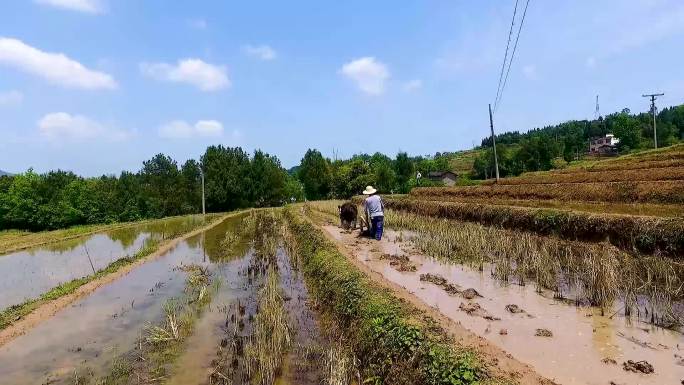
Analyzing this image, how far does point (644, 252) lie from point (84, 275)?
18.1 meters

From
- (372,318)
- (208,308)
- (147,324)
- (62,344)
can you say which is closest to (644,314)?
(372,318)

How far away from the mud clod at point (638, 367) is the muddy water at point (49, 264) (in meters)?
→ 14.8

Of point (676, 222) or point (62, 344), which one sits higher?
point (676, 222)

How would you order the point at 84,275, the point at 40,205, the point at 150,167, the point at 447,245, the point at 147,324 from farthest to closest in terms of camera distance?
the point at 150,167, the point at 40,205, the point at 84,275, the point at 447,245, the point at 147,324

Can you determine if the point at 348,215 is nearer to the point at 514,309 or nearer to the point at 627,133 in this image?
the point at 514,309

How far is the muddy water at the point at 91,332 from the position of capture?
290 inches

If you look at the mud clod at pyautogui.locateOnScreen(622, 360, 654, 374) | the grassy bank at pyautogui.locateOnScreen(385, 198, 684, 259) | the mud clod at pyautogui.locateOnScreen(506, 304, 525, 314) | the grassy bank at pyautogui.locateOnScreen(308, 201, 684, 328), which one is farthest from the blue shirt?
the mud clod at pyautogui.locateOnScreen(622, 360, 654, 374)

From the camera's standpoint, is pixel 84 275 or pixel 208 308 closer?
pixel 208 308

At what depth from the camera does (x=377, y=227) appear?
16.2 meters

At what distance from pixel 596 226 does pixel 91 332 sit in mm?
13768

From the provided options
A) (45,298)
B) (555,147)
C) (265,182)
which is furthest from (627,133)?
(45,298)

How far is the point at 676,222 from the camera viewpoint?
10719 millimetres

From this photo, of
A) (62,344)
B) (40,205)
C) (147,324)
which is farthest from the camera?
(40,205)

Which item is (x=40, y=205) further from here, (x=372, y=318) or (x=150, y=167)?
(x=372, y=318)
